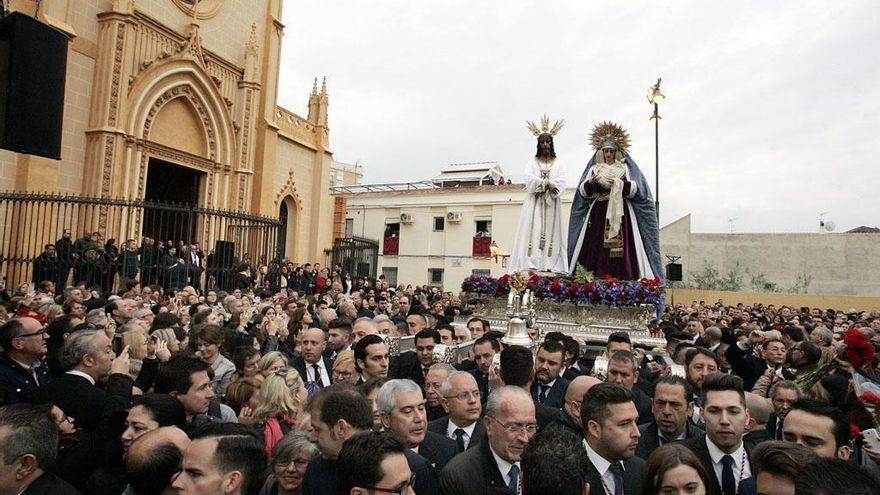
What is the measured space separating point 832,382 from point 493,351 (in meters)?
2.88

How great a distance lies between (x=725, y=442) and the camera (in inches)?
144

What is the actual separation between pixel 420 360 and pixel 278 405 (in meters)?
2.83

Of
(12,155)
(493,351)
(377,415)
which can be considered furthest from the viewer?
(12,155)

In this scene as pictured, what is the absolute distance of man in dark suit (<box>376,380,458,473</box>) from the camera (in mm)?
3609

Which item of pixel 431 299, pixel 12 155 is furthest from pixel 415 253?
pixel 12 155

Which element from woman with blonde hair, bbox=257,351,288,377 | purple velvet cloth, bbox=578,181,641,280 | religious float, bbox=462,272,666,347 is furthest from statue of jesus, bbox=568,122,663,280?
woman with blonde hair, bbox=257,351,288,377

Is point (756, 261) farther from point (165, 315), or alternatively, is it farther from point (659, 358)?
point (165, 315)

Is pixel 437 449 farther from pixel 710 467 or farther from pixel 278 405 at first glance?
pixel 710 467

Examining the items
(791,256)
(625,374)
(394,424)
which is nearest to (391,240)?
(791,256)

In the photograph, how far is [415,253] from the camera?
35562mm

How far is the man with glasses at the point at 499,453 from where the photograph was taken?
3.21 m

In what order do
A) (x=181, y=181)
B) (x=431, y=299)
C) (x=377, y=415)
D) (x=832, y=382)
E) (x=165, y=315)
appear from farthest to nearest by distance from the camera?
(x=181, y=181), (x=431, y=299), (x=165, y=315), (x=832, y=382), (x=377, y=415)

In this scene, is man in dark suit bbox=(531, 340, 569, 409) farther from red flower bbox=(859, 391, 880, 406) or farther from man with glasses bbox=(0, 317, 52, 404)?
man with glasses bbox=(0, 317, 52, 404)

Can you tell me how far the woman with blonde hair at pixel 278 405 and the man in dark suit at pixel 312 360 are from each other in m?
1.77
